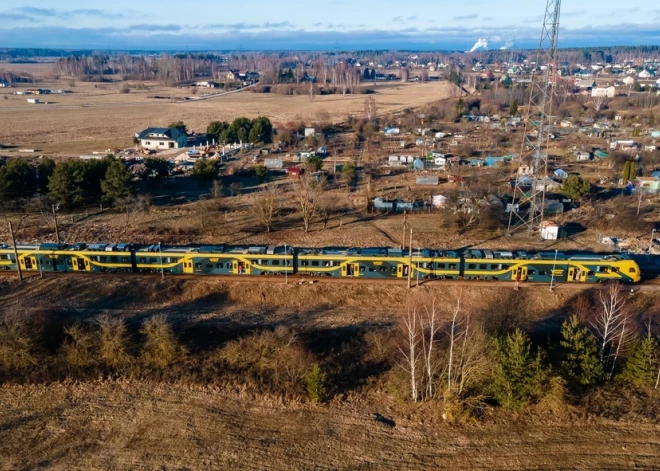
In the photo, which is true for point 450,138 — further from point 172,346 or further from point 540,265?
point 172,346

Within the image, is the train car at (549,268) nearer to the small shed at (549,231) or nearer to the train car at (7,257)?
the small shed at (549,231)

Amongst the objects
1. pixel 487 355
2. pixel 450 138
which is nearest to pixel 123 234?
pixel 487 355

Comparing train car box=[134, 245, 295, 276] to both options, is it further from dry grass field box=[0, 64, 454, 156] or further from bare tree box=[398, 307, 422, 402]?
dry grass field box=[0, 64, 454, 156]

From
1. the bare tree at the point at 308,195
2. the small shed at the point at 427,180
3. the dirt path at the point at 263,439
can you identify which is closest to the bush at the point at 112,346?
the dirt path at the point at 263,439

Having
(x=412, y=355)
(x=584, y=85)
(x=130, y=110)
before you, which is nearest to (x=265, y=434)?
(x=412, y=355)

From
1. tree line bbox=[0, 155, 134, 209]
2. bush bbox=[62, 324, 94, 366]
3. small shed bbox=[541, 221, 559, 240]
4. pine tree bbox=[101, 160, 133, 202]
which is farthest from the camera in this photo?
pine tree bbox=[101, 160, 133, 202]

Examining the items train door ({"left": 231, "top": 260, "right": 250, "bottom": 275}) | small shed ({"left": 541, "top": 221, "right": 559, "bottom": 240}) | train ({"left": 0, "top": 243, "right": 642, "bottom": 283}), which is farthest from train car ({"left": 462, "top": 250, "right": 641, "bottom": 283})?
train door ({"left": 231, "top": 260, "right": 250, "bottom": 275})
